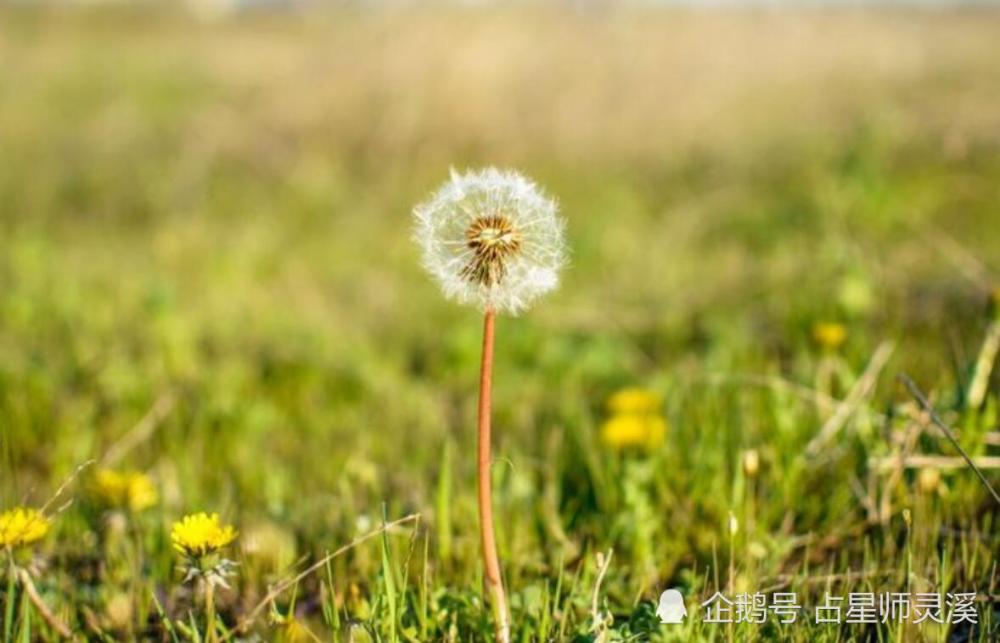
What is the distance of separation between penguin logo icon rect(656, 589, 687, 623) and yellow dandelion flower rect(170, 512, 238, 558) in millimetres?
591

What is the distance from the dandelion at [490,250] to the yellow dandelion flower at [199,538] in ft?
1.15

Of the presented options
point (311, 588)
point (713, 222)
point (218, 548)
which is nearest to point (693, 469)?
point (311, 588)

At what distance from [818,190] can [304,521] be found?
10.5 feet

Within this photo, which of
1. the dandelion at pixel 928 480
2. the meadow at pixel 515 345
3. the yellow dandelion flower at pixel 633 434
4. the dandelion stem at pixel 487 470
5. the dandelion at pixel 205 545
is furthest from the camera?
the yellow dandelion flower at pixel 633 434

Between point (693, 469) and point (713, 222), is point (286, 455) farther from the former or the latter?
point (713, 222)

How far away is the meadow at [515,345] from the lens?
161cm

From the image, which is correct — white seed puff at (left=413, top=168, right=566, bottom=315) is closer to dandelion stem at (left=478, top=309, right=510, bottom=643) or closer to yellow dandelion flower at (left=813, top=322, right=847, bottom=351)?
dandelion stem at (left=478, top=309, right=510, bottom=643)

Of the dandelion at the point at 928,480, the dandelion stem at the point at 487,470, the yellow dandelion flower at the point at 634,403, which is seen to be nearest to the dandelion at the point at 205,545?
the dandelion stem at the point at 487,470

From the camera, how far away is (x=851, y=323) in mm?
2684

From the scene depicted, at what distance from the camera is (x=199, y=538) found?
4.34ft

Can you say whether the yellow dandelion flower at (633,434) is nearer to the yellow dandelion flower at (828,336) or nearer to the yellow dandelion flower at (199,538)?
the yellow dandelion flower at (828,336)

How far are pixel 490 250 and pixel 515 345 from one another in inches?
73.1

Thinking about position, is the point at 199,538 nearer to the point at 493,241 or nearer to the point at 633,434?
the point at 493,241

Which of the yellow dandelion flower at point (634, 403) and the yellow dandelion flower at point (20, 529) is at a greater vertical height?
the yellow dandelion flower at point (634, 403)
